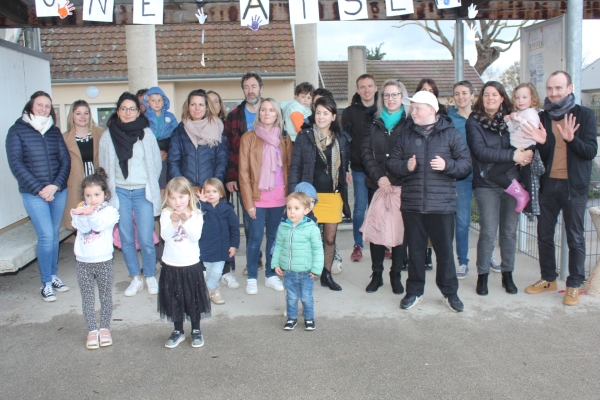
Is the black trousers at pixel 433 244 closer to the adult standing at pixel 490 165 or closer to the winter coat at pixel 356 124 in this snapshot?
the adult standing at pixel 490 165

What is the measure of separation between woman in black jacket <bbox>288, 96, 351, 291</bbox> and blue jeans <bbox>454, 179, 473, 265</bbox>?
127 cm

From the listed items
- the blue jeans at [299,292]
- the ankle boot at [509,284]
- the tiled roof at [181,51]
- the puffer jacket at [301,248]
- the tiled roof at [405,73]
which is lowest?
the ankle boot at [509,284]

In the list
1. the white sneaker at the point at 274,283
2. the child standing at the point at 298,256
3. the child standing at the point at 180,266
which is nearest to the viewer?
the child standing at the point at 180,266

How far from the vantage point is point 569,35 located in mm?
5438

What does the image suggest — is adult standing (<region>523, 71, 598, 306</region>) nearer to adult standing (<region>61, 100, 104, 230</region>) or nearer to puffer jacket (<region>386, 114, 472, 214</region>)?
puffer jacket (<region>386, 114, 472, 214</region>)

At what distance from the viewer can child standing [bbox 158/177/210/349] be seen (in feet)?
13.6

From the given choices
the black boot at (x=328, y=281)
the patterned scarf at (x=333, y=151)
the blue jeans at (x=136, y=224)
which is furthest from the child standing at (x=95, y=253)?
the black boot at (x=328, y=281)

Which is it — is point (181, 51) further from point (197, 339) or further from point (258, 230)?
point (197, 339)

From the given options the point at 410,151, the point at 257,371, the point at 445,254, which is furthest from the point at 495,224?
the point at 257,371

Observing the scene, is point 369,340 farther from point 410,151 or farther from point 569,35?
point 569,35

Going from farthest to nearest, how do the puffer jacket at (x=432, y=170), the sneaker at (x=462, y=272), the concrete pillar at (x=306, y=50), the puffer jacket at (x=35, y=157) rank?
the concrete pillar at (x=306, y=50) → the sneaker at (x=462, y=272) → the puffer jacket at (x=35, y=157) → the puffer jacket at (x=432, y=170)

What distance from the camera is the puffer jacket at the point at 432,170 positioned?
182 inches

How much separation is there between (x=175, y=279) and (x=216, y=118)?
1947 millimetres

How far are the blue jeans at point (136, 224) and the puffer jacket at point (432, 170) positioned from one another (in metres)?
2.43
